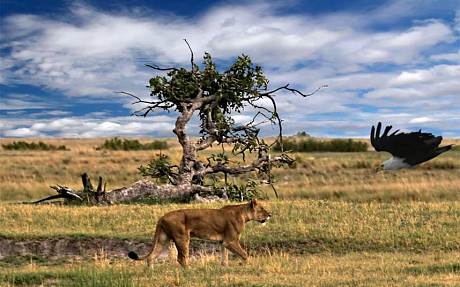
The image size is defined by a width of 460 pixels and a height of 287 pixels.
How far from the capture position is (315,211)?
1883 centimetres

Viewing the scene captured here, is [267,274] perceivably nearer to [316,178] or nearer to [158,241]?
[158,241]

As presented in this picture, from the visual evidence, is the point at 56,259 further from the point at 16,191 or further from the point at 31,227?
the point at 16,191

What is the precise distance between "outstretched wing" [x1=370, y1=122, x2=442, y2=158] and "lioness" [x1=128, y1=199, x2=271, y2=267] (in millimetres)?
13602

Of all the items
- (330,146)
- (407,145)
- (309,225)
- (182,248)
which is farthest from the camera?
(330,146)

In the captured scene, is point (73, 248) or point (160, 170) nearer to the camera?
point (73, 248)

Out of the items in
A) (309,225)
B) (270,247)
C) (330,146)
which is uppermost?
(330,146)

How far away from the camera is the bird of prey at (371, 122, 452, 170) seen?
83.5 feet

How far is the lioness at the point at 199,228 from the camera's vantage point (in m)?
11.7

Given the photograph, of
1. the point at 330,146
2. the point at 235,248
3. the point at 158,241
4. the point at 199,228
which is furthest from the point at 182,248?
the point at 330,146

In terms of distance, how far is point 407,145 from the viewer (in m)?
26.3

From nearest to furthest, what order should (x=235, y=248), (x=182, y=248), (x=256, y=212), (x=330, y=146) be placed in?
(x=182, y=248) < (x=235, y=248) < (x=256, y=212) < (x=330, y=146)

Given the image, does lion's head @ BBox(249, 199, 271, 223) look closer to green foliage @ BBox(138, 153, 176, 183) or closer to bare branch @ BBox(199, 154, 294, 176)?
bare branch @ BBox(199, 154, 294, 176)

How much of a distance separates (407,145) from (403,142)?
490 mm

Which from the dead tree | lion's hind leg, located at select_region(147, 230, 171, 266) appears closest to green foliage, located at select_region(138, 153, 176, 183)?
the dead tree
